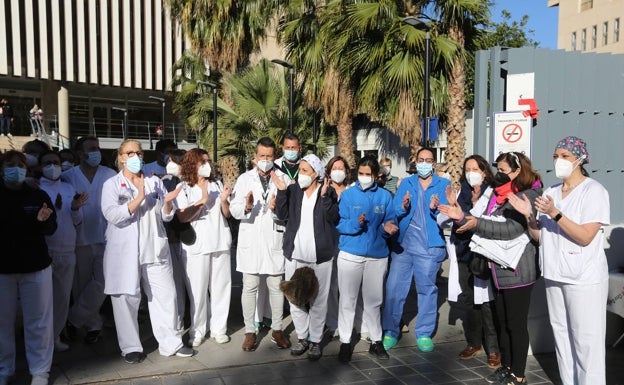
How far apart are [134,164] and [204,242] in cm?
99

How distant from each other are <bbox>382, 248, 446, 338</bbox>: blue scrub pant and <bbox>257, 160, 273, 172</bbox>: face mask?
1515 millimetres

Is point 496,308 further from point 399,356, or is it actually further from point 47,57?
point 47,57

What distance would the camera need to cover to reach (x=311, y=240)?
4.64 metres

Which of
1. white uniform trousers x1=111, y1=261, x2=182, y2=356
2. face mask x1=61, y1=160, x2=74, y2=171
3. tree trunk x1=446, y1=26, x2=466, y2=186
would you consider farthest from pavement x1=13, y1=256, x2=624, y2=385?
tree trunk x1=446, y1=26, x2=466, y2=186

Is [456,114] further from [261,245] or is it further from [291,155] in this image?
[261,245]

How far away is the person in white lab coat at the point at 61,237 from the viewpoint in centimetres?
466

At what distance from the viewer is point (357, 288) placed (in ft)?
15.6

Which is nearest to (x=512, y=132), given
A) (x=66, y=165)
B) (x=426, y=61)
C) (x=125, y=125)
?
(x=426, y=61)

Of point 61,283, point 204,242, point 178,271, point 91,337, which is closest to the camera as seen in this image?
point 61,283

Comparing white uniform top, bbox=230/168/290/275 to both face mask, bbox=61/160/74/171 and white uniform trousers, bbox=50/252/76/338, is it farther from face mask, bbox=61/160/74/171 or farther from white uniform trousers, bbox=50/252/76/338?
face mask, bbox=61/160/74/171

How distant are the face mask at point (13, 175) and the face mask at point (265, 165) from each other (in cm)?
202

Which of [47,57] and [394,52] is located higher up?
[47,57]

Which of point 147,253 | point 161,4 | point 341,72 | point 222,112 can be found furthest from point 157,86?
point 147,253

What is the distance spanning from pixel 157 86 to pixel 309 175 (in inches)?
1200
